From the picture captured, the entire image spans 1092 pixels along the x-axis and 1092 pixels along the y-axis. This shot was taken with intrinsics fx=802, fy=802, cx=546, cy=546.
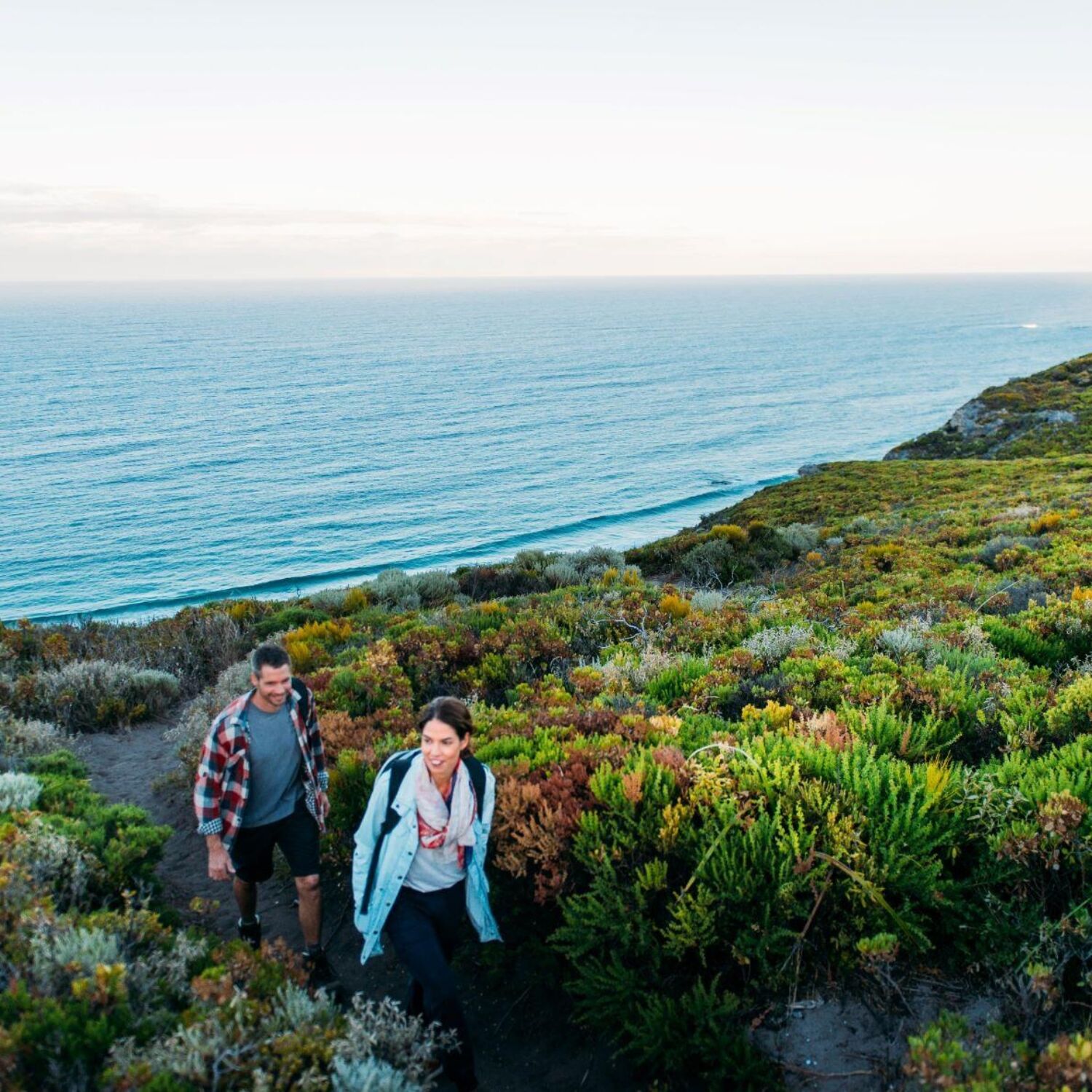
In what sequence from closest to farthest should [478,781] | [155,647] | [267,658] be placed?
[478,781], [267,658], [155,647]

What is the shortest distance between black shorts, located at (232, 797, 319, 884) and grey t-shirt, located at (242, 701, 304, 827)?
78 mm

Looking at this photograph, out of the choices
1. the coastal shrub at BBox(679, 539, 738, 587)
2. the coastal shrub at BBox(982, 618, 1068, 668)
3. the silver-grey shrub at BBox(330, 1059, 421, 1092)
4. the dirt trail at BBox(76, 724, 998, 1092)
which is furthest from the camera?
the coastal shrub at BBox(679, 539, 738, 587)

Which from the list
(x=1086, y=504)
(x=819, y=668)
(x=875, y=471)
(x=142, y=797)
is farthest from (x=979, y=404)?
(x=142, y=797)

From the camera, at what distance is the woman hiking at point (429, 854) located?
13.2 feet

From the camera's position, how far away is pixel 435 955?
4.02 m

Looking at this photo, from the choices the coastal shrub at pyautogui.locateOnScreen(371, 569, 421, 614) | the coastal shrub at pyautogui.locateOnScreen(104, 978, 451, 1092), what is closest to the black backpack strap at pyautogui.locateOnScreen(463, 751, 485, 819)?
the coastal shrub at pyautogui.locateOnScreen(104, 978, 451, 1092)

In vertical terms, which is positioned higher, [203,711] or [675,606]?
[675,606]

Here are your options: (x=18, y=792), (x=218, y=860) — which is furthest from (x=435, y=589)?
(x=218, y=860)

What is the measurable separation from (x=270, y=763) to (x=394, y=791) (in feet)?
3.79

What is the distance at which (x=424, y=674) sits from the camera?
870 centimetres

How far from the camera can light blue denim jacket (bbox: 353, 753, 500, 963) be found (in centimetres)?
411

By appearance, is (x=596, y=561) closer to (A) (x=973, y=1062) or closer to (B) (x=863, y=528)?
(B) (x=863, y=528)

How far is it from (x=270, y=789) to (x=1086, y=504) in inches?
716

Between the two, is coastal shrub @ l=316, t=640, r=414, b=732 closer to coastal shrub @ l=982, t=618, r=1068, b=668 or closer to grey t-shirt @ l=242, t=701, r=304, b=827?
grey t-shirt @ l=242, t=701, r=304, b=827
